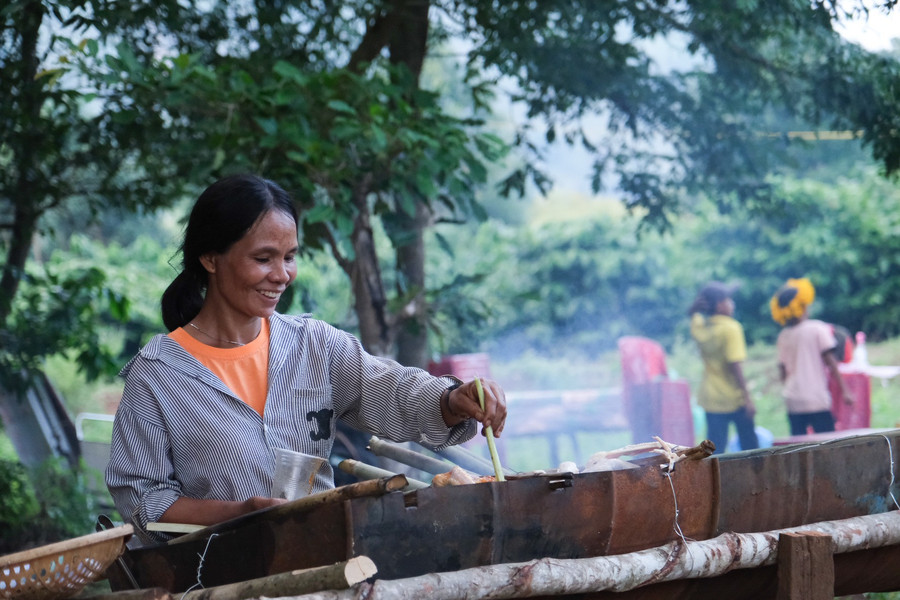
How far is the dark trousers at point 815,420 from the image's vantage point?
6391mm

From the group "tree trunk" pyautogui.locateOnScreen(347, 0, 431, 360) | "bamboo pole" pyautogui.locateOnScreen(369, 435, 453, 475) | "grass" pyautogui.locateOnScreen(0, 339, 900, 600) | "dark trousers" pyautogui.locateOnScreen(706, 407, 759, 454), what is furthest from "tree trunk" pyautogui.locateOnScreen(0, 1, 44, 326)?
"dark trousers" pyautogui.locateOnScreen(706, 407, 759, 454)

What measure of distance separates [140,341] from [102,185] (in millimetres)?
6137

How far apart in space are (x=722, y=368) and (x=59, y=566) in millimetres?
5688

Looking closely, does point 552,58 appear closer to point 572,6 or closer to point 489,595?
point 572,6

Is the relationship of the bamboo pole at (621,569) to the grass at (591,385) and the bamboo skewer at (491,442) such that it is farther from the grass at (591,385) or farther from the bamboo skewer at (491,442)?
the grass at (591,385)

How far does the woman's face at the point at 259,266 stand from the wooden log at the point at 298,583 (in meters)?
0.75

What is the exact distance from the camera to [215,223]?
235 cm

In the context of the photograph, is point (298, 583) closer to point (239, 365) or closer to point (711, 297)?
point (239, 365)

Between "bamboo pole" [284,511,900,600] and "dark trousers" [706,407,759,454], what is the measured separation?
4.24 metres

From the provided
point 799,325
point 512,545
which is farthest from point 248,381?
point 799,325

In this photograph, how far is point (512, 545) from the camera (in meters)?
2.05

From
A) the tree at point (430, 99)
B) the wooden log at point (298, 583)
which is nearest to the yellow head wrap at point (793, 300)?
the tree at point (430, 99)

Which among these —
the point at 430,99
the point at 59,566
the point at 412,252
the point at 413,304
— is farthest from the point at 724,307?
the point at 59,566

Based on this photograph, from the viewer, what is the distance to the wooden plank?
2.30 metres
